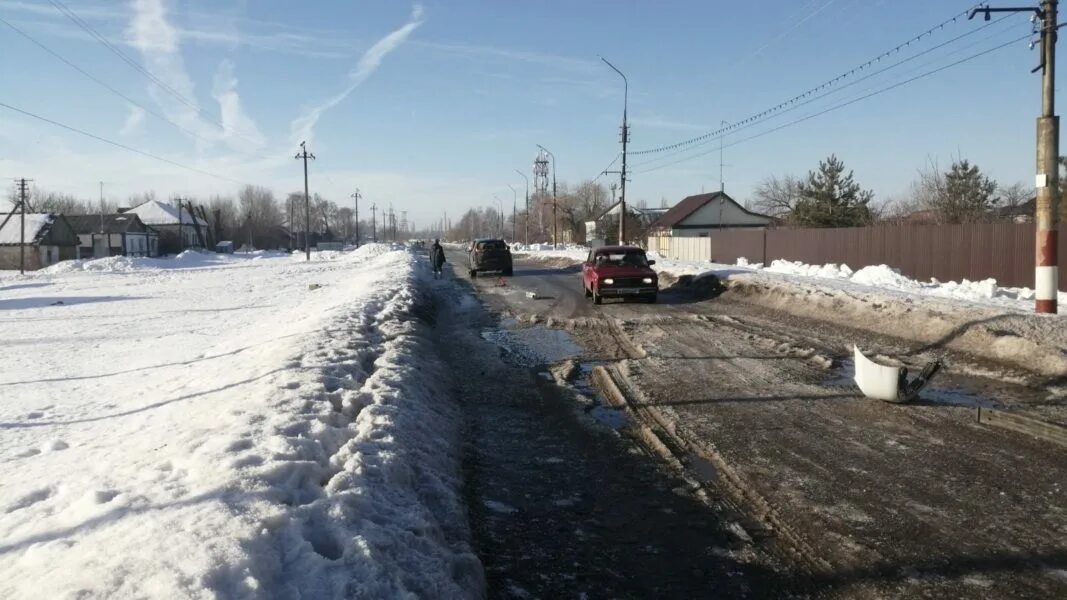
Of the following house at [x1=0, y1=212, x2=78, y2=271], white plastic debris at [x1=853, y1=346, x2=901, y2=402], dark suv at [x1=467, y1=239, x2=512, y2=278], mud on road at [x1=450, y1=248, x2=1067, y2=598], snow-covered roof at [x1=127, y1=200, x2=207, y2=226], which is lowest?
mud on road at [x1=450, y1=248, x2=1067, y2=598]

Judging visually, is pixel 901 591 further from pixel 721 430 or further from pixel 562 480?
pixel 721 430

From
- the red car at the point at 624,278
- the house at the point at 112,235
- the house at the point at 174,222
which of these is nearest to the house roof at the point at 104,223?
the house at the point at 112,235

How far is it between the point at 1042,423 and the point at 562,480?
459cm

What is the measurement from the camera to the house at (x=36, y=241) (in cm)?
7219

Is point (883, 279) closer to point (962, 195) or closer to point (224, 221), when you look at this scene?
point (962, 195)

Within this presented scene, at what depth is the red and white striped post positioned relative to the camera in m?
13.5

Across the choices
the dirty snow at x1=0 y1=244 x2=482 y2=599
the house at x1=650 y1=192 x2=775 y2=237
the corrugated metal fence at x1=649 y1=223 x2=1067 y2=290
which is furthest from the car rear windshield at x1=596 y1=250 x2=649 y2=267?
the house at x1=650 y1=192 x2=775 y2=237

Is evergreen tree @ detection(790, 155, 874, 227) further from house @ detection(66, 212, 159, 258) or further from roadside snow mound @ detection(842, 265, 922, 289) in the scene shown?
house @ detection(66, 212, 159, 258)

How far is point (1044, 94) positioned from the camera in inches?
553

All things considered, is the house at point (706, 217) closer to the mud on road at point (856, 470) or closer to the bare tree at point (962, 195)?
the bare tree at point (962, 195)

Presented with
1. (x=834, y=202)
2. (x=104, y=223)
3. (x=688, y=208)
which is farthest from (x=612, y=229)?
(x=104, y=223)

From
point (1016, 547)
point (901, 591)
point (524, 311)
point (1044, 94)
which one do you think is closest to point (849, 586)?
point (901, 591)

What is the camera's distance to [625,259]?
877 inches

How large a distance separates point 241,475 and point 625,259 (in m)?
18.1
